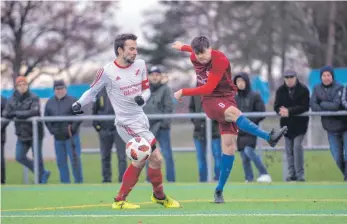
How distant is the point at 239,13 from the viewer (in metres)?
48.8

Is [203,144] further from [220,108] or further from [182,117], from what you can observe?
[220,108]

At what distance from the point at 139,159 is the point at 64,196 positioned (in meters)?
3.16

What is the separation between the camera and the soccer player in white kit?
11406 millimetres

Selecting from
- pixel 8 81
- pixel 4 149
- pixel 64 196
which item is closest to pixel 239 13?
pixel 8 81

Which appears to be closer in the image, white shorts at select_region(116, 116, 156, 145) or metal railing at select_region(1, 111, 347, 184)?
white shorts at select_region(116, 116, 156, 145)

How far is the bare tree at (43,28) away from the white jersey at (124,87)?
1675 centimetres

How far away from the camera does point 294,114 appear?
51.1 ft

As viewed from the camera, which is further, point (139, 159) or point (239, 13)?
point (239, 13)

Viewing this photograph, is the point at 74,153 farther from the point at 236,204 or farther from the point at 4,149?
the point at 236,204

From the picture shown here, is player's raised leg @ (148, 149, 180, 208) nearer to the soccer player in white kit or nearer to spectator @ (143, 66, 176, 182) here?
the soccer player in white kit

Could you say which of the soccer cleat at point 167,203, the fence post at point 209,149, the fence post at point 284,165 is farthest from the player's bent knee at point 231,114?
the fence post at point 209,149

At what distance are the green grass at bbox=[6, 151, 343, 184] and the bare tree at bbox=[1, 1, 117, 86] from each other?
9.75 meters

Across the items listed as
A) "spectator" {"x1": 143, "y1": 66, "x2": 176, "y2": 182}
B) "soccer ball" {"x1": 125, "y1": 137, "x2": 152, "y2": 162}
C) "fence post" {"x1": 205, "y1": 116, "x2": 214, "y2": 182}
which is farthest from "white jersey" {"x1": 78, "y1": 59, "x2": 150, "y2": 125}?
"spectator" {"x1": 143, "y1": 66, "x2": 176, "y2": 182}

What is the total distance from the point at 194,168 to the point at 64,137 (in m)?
4.38
